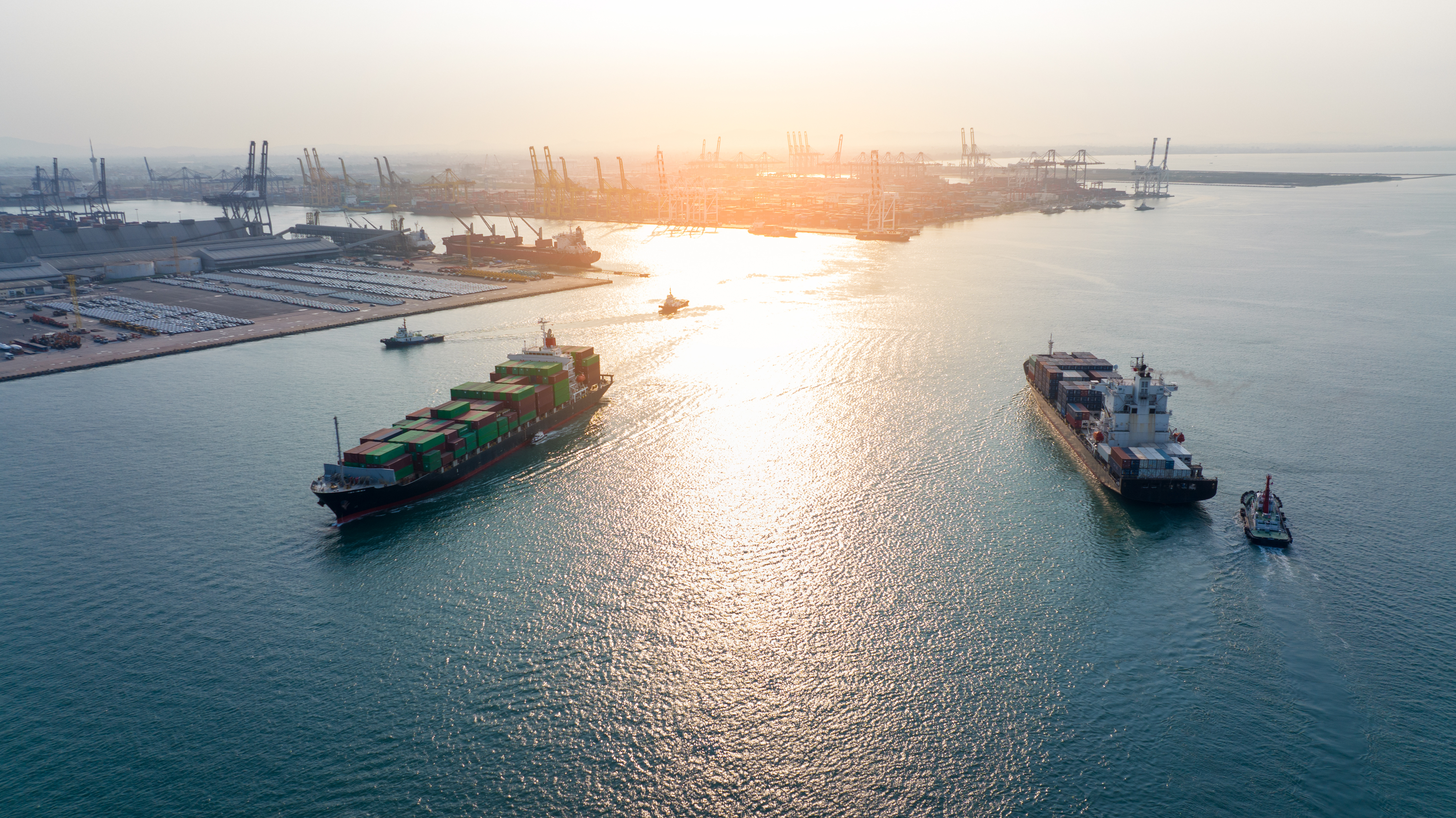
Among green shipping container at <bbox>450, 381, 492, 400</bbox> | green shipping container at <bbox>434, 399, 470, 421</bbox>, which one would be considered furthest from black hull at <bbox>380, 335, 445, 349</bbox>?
green shipping container at <bbox>434, 399, 470, 421</bbox>

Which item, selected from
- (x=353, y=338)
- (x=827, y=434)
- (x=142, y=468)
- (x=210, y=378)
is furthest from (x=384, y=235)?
(x=827, y=434)

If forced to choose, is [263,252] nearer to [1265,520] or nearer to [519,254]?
[519,254]

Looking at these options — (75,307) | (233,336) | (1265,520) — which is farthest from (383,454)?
(75,307)

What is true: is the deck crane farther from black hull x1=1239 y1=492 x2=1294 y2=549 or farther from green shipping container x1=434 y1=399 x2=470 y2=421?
black hull x1=1239 y1=492 x2=1294 y2=549

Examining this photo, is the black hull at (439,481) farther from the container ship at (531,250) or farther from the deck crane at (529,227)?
the deck crane at (529,227)

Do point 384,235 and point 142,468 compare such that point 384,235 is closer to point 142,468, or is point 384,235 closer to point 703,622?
point 142,468

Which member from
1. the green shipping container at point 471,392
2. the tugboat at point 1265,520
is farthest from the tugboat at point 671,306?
the tugboat at point 1265,520
